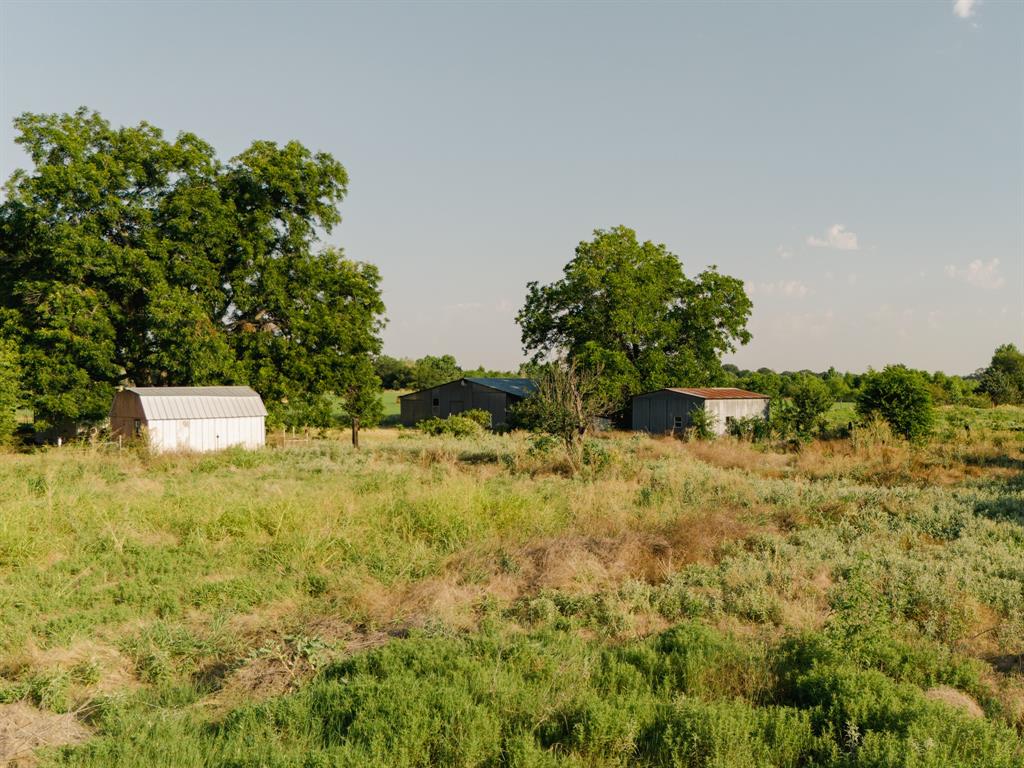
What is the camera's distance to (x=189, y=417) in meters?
24.9

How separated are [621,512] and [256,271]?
2377 centimetres

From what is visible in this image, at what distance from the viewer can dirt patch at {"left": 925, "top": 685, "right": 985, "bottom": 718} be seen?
515cm

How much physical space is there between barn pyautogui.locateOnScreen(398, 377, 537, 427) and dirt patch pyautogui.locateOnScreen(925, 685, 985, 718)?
33.1 m

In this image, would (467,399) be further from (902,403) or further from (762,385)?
(762,385)

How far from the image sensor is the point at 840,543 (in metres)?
10.2

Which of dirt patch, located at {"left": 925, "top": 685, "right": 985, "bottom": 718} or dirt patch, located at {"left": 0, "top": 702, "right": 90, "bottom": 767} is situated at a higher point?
dirt patch, located at {"left": 925, "top": 685, "right": 985, "bottom": 718}

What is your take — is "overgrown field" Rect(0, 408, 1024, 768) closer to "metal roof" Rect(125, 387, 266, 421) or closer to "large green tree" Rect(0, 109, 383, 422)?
"metal roof" Rect(125, 387, 266, 421)

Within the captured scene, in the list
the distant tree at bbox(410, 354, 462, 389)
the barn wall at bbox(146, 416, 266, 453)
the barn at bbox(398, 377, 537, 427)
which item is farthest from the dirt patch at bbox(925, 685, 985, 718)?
the distant tree at bbox(410, 354, 462, 389)

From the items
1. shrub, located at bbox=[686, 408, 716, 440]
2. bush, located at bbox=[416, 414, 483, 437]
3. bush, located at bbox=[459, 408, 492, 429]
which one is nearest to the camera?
shrub, located at bbox=[686, 408, 716, 440]

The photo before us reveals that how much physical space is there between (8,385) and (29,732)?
994 inches

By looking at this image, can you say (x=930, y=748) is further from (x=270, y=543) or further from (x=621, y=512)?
(x=270, y=543)

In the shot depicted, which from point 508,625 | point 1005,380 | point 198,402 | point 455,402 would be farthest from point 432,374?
point 508,625

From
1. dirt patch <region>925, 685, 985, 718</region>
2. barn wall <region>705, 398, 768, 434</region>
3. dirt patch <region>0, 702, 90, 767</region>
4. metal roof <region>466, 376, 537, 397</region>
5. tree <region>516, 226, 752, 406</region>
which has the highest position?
tree <region>516, 226, 752, 406</region>

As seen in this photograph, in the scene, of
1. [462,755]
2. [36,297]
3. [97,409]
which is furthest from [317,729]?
[36,297]
